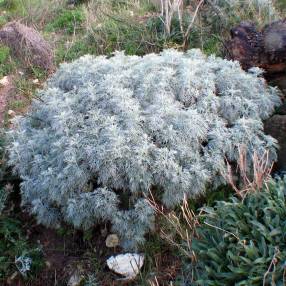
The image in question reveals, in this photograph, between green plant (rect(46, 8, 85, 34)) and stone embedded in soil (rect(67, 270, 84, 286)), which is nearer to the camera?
stone embedded in soil (rect(67, 270, 84, 286))

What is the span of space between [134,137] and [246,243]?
1299 millimetres

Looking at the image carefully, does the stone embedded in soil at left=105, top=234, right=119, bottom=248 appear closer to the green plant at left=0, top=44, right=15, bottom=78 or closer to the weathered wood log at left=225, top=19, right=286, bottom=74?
the weathered wood log at left=225, top=19, right=286, bottom=74

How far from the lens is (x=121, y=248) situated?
12.1 feet

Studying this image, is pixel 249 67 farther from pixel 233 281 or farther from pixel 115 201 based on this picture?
pixel 233 281

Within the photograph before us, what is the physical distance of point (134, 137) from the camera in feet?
11.7

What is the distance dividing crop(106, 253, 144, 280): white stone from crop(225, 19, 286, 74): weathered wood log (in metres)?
2.23

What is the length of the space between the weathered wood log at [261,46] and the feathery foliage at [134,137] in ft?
1.18

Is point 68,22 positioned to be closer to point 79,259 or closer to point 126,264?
point 79,259

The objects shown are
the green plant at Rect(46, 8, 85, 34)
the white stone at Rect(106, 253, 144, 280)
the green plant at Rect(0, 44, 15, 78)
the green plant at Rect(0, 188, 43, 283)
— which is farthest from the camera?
the green plant at Rect(46, 8, 85, 34)

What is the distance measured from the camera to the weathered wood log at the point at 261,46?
444 centimetres

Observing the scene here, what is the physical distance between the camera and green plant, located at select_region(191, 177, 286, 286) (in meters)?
2.48

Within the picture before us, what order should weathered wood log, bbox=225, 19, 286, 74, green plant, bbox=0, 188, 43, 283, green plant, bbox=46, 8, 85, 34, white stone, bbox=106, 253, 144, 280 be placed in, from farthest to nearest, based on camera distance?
green plant, bbox=46, 8, 85, 34 → weathered wood log, bbox=225, 19, 286, 74 → green plant, bbox=0, 188, 43, 283 → white stone, bbox=106, 253, 144, 280

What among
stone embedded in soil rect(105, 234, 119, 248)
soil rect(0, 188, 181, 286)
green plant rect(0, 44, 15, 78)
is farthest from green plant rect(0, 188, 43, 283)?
green plant rect(0, 44, 15, 78)

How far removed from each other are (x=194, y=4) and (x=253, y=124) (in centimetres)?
363
